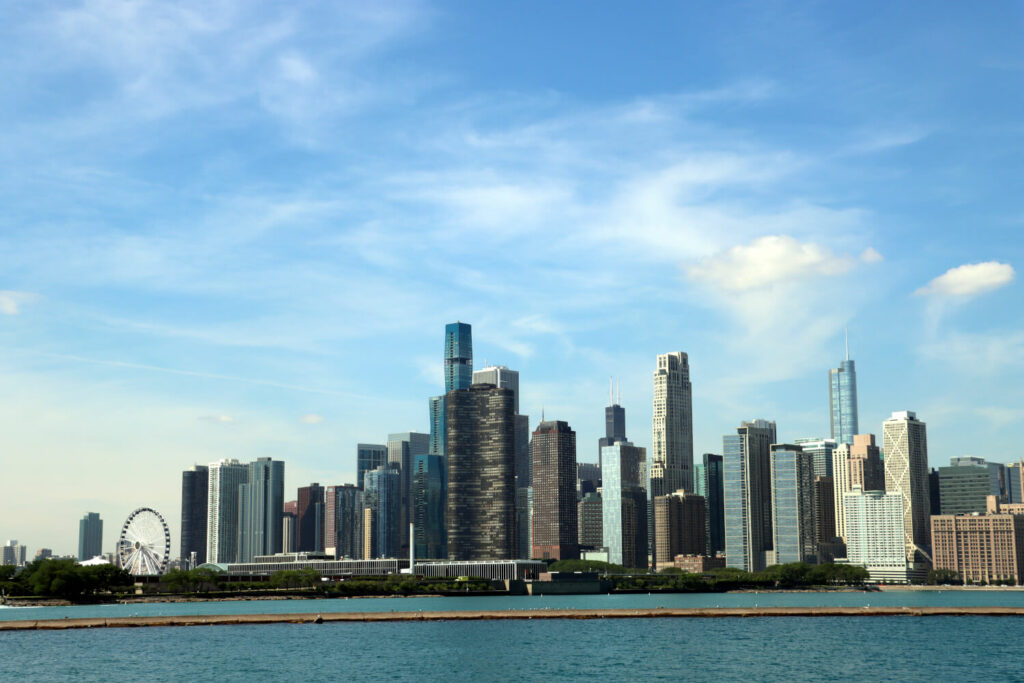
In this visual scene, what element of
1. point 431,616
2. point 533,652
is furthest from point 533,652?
point 431,616

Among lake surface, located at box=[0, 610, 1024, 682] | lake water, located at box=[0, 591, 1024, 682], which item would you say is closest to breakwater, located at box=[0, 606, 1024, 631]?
lake water, located at box=[0, 591, 1024, 682]

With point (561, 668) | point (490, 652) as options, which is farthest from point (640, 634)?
point (561, 668)

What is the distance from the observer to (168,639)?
500 ft

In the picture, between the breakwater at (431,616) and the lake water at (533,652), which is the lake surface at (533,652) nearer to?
the lake water at (533,652)

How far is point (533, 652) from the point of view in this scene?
133 meters

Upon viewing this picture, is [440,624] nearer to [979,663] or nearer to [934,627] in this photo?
[934,627]

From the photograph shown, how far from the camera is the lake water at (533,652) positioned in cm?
11075

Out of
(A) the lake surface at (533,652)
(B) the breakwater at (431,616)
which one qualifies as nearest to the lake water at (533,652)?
(A) the lake surface at (533,652)

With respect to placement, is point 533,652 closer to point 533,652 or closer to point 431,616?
point 533,652

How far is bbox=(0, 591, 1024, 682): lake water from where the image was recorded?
110750mm

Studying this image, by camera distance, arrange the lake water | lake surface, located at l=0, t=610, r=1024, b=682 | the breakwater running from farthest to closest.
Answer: the breakwater
the lake water
lake surface, located at l=0, t=610, r=1024, b=682

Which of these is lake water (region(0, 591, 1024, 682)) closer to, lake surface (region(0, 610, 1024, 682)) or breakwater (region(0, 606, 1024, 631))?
lake surface (region(0, 610, 1024, 682))

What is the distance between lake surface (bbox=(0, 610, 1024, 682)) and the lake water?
0.49 feet

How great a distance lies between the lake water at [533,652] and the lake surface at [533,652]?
15 centimetres
